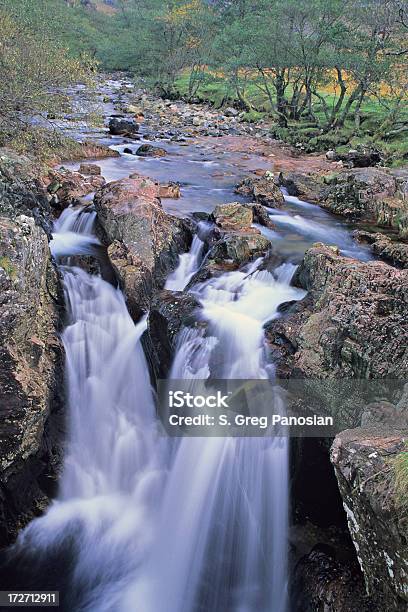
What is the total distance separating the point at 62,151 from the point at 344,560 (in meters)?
14.1

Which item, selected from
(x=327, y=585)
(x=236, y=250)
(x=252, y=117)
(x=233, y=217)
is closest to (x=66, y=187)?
(x=233, y=217)

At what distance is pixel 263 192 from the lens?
18.0 metres

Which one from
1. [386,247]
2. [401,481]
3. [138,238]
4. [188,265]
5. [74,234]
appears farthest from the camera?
[74,234]

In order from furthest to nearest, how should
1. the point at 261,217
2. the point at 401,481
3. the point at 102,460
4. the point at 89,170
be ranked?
the point at 89,170
the point at 261,217
the point at 102,460
the point at 401,481

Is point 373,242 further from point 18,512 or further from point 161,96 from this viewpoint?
point 161,96

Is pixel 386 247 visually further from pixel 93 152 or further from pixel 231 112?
pixel 231 112

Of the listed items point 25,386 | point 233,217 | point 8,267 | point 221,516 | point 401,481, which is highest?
point 8,267

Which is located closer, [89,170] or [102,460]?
[102,460]

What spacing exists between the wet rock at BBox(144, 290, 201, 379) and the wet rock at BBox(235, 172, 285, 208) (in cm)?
881

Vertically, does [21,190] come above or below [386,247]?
above

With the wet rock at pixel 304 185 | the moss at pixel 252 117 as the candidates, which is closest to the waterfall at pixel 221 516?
the wet rock at pixel 304 185

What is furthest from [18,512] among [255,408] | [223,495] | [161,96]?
[161,96]

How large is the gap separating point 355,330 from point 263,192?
11.8 meters

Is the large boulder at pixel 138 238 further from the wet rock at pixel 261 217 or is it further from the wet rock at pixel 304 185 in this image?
the wet rock at pixel 304 185
